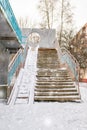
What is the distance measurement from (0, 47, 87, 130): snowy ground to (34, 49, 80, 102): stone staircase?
0.50 metres

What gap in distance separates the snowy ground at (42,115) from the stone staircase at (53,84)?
1.65ft

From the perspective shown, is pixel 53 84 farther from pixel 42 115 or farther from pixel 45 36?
pixel 45 36

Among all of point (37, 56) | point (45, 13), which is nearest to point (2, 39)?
point (37, 56)

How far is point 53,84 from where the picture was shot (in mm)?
15617

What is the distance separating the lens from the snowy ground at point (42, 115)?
950 centimetres

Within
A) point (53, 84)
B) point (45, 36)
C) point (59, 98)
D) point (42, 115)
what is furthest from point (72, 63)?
point (45, 36)

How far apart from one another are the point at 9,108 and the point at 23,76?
5.41 meters

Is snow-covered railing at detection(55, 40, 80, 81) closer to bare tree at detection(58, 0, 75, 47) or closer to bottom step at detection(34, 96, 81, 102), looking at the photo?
bottom step at detection(34, 96, 81, 102)

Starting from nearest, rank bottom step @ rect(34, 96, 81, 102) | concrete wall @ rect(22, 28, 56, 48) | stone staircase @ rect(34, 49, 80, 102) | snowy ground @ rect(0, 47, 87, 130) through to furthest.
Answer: snowy ground @ rect(0, 47, 87, 130) → bottom step @ rect(34, 96, 81, 102) → stone staircase @ rect(34, 49, 80, 102) → concrete wall @ rect(22, 28, 56, 48)

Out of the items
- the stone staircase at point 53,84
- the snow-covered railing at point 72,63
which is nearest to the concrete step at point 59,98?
the stone staircase at point 53,84

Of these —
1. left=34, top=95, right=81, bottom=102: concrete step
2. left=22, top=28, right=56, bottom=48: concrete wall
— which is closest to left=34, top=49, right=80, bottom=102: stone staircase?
left=34, top=95, right=81, bottom=102: concrete step

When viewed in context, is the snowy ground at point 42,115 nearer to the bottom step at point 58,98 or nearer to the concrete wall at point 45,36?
the bottom step at point 58,98

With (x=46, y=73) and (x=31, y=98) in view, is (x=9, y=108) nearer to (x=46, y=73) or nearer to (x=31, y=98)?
(x=31, y=98)

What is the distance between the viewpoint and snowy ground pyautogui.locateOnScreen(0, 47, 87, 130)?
9500 millimetres
